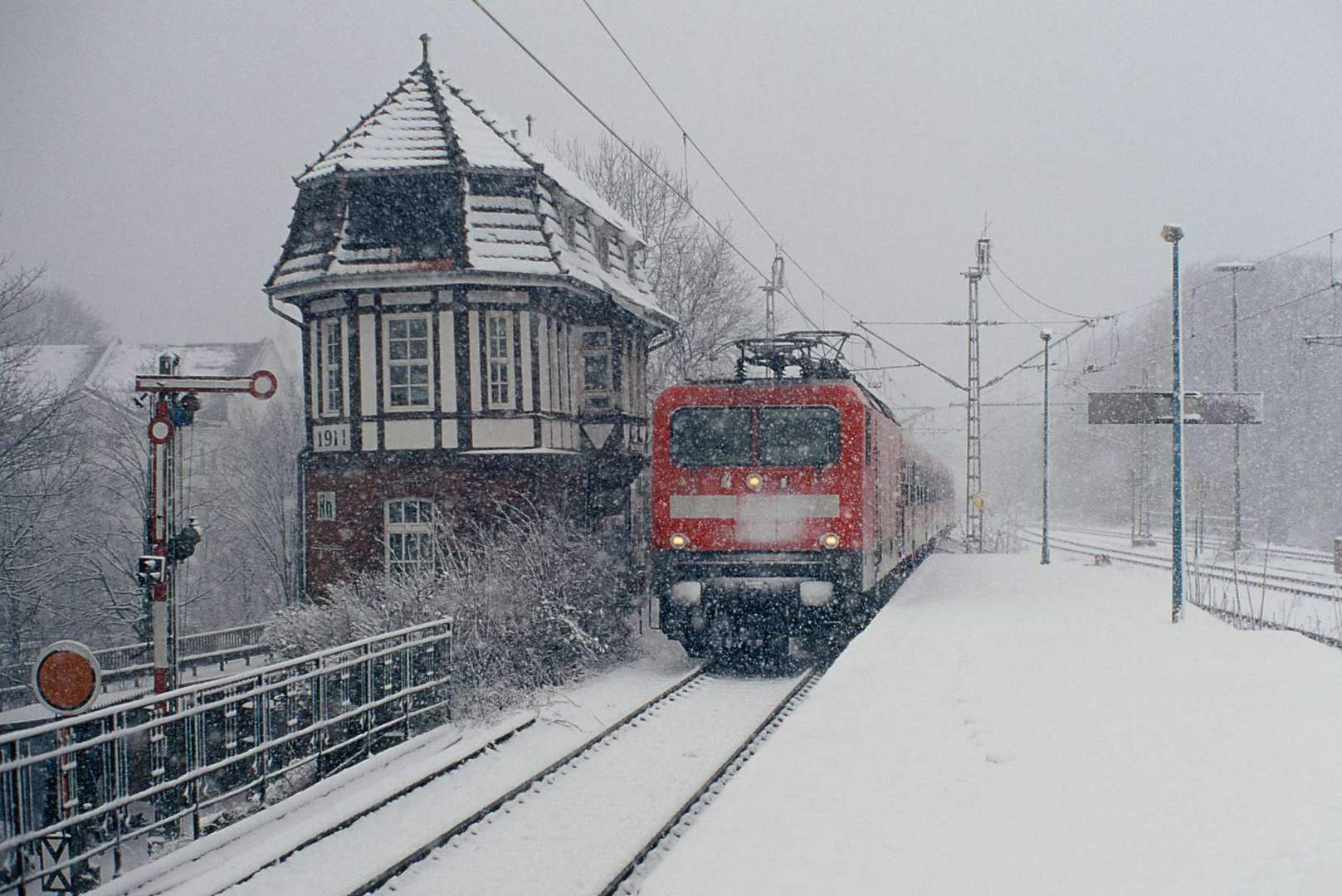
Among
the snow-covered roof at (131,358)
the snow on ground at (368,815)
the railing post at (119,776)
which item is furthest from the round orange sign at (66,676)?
the snow-covered roof at (131,358)

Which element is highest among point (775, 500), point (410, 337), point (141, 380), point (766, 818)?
point (410, 337)

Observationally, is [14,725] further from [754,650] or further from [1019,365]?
[1019,365]

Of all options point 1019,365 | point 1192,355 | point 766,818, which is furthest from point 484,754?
point 1192,355

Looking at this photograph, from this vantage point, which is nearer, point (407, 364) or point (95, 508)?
point (407, 364)

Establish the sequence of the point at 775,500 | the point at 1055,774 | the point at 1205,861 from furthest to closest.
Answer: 1. the point at 775,500
2. the point at 1055,774
3. the point at 1205,861

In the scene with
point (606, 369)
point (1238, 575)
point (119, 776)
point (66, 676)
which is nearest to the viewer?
point (66, 676)

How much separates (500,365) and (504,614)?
6.77 m

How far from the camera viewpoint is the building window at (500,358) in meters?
19.2

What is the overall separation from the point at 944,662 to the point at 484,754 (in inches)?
171

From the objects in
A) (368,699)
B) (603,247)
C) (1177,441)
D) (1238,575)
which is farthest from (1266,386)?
(368,699)

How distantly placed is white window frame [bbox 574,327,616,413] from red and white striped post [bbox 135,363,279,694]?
11062 mm

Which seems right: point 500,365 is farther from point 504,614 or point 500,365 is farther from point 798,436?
point 798,436

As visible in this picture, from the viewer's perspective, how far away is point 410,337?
1923 centimetres

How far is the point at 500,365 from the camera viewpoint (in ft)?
63.2
